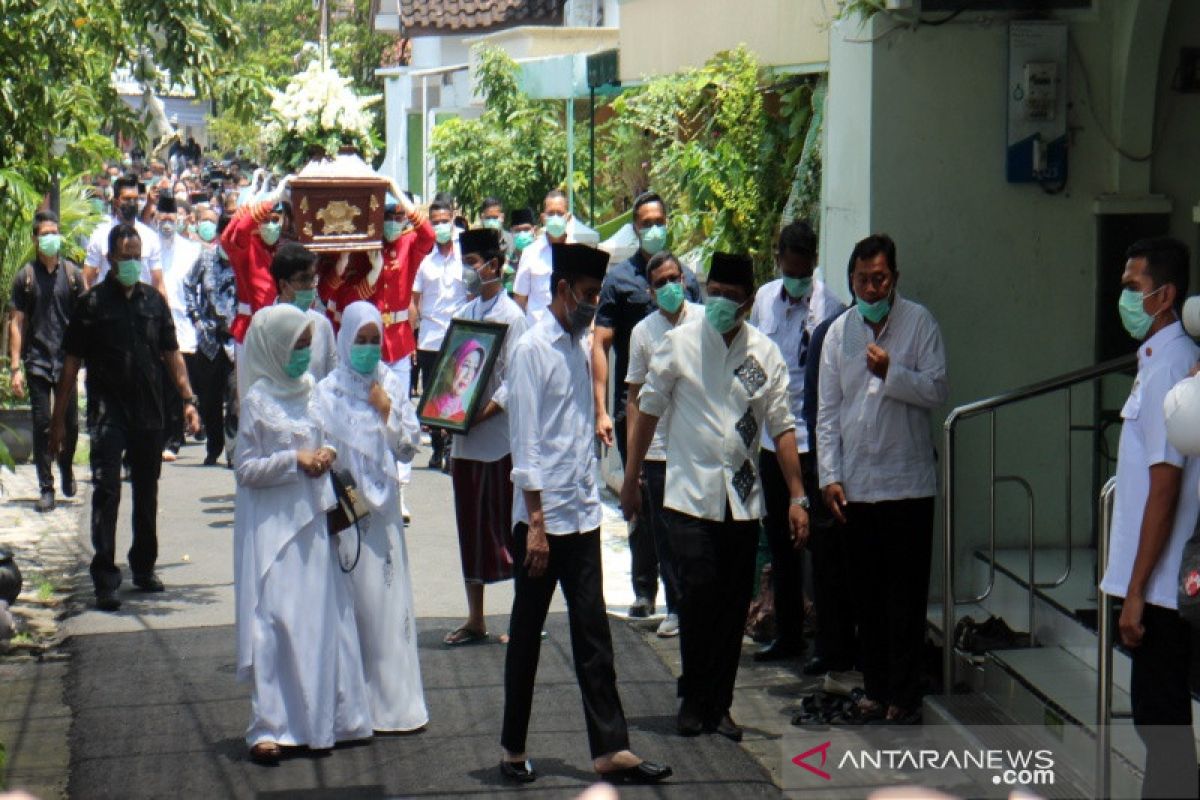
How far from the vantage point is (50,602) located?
36.3 ft

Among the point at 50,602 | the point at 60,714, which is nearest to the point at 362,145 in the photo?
the point at 50,602

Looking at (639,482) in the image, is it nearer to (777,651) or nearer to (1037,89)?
(777,651)

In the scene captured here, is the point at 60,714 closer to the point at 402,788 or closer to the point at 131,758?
the point at 131,758

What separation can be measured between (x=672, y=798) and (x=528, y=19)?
98.4ft

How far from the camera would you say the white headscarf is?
7867 mm

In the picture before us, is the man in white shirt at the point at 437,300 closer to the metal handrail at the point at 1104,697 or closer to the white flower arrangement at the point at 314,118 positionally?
the white flower arrangement at the point at 314,118

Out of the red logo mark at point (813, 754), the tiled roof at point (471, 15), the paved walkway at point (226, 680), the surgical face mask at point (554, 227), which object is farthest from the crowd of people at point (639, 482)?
the tiled roof at point (471, 15)

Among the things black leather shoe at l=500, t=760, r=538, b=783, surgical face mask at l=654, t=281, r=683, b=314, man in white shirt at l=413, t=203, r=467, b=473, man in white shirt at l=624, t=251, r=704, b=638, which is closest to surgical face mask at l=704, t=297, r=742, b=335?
man in white shirt at l=624, t=251, r=704, b=638

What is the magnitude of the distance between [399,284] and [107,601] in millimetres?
3039

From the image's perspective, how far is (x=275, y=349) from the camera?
25.8ft

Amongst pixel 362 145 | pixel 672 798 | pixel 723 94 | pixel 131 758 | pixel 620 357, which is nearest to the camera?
pixel 672 798

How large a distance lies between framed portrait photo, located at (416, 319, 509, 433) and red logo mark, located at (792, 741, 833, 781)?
264 centimetres

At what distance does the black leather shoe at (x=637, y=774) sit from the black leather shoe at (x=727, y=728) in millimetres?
687

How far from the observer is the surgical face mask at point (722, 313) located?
812 cm
